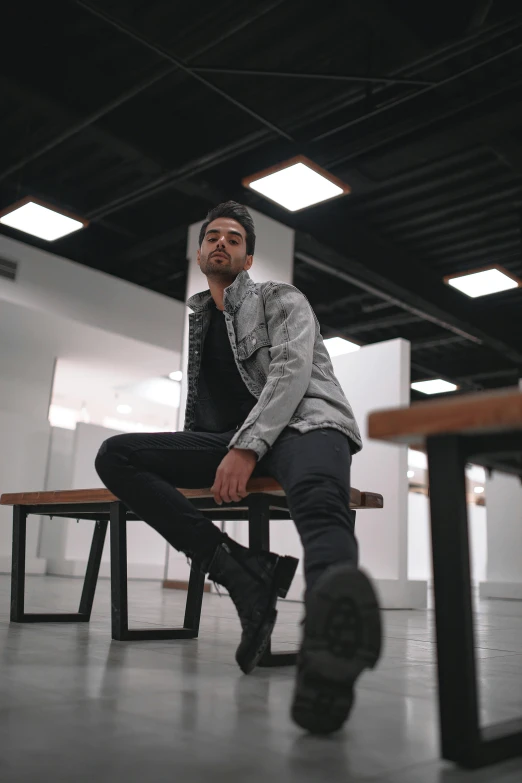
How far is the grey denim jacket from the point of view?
1.47 meters

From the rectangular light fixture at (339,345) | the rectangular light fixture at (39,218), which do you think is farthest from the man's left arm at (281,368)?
the rectangular light fixture at (339,345)

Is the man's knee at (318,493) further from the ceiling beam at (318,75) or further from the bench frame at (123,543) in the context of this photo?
the ceiling beam at (318,75)

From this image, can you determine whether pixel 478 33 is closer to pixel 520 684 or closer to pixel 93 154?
pixel 93 154

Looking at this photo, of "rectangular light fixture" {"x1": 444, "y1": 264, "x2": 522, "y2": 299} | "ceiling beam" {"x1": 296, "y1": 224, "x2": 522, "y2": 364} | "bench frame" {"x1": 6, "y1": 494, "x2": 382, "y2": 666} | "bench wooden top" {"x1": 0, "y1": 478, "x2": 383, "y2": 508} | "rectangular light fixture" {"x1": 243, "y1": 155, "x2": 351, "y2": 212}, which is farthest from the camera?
"ceiling beam" {"x1": 296, "y1": 224, "x2": 522, "y2": 364}

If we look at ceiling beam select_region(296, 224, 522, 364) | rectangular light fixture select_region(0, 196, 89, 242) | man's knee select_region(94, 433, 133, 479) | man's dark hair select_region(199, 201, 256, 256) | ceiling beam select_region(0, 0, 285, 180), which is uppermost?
ceiling beam select_region(0, 0, 285, 180)

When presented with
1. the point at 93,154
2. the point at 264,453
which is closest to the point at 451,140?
the point at 93,154

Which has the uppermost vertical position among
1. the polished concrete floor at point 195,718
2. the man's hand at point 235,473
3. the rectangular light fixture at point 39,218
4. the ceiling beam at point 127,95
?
the ceiling beam at point 127,95

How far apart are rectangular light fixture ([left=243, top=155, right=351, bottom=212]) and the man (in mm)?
2567

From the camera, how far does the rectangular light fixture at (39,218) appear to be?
510cm

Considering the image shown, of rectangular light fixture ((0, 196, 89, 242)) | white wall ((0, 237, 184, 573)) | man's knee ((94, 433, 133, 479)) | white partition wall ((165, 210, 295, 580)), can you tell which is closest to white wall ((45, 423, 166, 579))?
white wall ((0, 237, 184, 573))

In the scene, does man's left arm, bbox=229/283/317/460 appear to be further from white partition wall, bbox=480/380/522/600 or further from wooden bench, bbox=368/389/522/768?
white partition wall, bbox=480/380/522/600

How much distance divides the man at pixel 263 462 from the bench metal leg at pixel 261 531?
4.9 inches

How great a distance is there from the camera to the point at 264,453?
1471mm

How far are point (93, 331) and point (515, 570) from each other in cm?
Answer: 507
